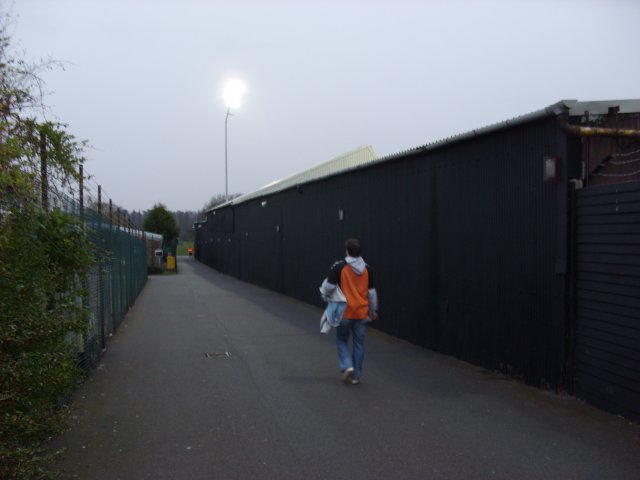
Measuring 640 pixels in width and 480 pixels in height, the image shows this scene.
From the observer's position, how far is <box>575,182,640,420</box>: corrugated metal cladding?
5.59 meters

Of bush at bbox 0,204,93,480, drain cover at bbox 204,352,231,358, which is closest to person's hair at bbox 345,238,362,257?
drain cover at bbox 204,352,231,358

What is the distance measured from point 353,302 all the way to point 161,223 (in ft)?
179

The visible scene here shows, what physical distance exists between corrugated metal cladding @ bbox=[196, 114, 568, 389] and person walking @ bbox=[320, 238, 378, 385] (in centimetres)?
178

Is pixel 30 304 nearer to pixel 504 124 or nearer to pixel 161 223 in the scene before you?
pixel 504 124

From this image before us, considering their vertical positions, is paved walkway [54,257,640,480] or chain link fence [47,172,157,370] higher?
chain link fence [47,172,157,370]

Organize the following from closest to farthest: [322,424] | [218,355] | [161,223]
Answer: [322,424] → [218,355] → [161,223]

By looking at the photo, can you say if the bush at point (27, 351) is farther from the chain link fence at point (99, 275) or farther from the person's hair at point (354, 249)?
the person's hair at point (354, 249)

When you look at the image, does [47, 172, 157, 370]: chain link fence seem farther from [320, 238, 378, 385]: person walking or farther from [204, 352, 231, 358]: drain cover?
[320, 238, 378, 385]: person walking

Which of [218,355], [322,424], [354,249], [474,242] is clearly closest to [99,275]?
[218,355]

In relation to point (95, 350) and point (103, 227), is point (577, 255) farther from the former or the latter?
point (103, 227)

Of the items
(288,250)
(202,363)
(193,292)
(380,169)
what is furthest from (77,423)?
(193,292)

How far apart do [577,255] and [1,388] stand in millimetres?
5391

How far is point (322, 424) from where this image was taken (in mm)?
5672

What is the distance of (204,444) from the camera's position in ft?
16.8
